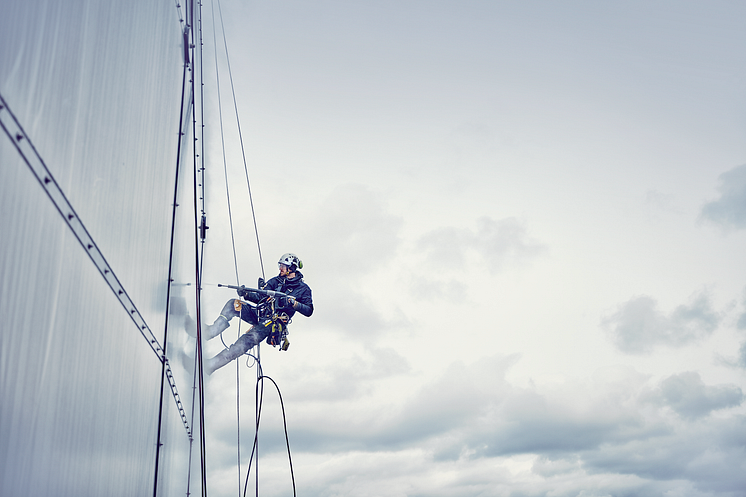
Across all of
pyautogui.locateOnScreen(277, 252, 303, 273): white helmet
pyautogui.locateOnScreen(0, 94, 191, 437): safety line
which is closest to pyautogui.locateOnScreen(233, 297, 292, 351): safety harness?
pyautogui.locateOnScreen(277, 252, 303, 273): white helmet

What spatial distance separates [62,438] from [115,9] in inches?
88.3

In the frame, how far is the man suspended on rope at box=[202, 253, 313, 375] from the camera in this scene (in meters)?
10.5

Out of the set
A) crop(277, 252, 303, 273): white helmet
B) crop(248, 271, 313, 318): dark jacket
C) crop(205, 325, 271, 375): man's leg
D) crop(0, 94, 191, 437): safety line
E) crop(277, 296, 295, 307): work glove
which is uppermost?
crop(277, 252, 303, 273): white helmet

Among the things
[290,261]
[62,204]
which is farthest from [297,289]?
[62,204]

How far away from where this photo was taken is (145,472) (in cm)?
492

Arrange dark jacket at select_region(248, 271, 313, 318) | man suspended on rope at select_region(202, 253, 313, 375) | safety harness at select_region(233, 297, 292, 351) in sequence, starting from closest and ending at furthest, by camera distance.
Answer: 1. man suspended on rope at select_region(202, 253, 313, 375)
2. safety harness at select_region(233, 297, 292, 351)
3. dark jacket at select_region(248, 271, 313, 318)

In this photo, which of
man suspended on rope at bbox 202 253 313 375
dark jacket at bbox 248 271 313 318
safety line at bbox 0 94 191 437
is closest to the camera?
safety line at bbox 0 94 191 437

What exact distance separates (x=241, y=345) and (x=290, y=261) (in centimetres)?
172

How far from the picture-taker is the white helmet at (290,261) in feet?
37.7

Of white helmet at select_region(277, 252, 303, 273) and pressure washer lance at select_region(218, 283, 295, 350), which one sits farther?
white helmet at select_region(277, 252, 303, 273)

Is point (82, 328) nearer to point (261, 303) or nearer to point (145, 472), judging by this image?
point (145, 472)

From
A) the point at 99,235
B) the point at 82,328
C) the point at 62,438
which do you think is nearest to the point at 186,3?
the point at 99,235

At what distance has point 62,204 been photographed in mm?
2707

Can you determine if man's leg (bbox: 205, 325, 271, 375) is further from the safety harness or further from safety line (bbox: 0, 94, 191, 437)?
safety line (bbox: 0, 94, 191, 437)
